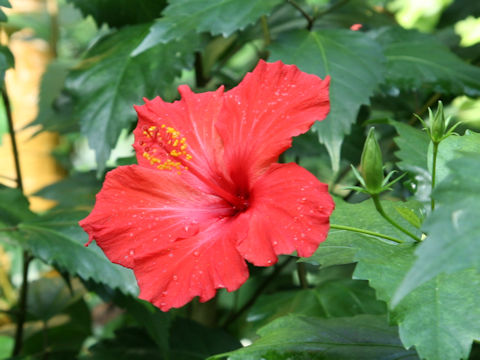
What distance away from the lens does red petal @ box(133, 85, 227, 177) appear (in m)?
0.59

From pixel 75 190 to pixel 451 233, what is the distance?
2.94 ft

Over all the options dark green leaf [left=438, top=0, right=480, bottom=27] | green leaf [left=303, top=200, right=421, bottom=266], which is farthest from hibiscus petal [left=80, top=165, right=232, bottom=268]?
dark green leaf [left=438, top=0, right=480, bottom=27]

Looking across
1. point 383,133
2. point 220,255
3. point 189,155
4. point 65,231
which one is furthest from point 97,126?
point 383,133

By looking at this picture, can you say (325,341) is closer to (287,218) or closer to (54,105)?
(287,218)

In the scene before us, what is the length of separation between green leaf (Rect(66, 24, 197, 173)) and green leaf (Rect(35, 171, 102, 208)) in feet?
0.67

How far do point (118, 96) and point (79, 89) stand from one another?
7 centimetres

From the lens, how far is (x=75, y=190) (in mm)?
1109

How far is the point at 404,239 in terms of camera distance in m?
0.55

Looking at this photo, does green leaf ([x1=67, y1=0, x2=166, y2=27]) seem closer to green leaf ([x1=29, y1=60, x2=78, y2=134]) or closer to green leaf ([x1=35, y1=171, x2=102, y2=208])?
green leaf ([x1=29, y1=60, x2=78, y2=134])

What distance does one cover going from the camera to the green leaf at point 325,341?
21.4 inches

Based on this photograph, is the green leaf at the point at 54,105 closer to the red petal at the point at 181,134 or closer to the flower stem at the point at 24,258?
the flower stem at the point at 24,258

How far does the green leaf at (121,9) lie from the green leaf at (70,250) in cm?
35

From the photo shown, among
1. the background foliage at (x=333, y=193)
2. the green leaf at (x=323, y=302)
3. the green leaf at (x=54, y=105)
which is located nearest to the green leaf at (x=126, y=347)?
the background foliage at (x=333, y=193)

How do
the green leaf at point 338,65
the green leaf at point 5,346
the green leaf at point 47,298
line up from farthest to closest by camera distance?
the green leaf at point 5,346 < the green leaf at point 47,298 < the green leaf at point 338,65
